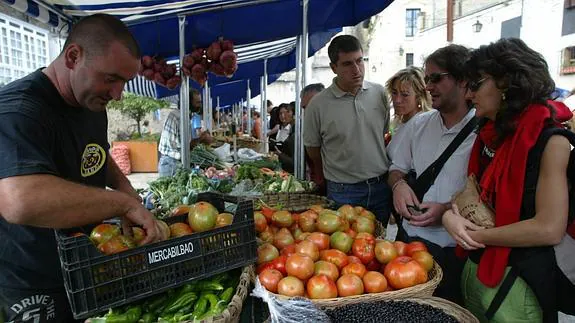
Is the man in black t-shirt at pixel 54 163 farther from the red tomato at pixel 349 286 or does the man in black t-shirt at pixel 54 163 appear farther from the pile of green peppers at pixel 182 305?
the red tomato at pixel 349 286

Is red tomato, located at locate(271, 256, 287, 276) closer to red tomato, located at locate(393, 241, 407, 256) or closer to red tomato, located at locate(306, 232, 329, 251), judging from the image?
red tomato, located at locate(306, 232, 329, 251)

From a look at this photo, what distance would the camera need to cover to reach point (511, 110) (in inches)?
69.6

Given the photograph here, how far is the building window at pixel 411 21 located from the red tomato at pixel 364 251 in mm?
35227

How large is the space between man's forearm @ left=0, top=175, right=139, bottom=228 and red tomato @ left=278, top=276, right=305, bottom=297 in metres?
0.78

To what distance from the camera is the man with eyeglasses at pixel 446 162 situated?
7.63 ft

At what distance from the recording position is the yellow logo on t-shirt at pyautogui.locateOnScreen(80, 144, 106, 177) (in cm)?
190

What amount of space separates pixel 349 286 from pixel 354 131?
1906 mm

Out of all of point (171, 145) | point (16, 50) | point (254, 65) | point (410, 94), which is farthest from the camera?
point (254, 65)

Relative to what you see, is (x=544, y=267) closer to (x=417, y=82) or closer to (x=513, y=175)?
(x=513, y=175)

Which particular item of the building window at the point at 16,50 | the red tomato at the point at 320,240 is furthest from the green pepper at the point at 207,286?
the building window at the point at 16,50

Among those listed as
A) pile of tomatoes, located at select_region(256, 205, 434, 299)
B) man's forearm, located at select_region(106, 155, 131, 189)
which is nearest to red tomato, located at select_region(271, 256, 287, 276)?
pile of tomatoes, located at select_region(256, 205, 434, 299)

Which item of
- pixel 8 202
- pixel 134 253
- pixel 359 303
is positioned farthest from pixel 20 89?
pixel 359 303

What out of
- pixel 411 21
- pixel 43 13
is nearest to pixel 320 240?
pixel 43 13

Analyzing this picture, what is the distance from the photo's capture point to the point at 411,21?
3462 cm
